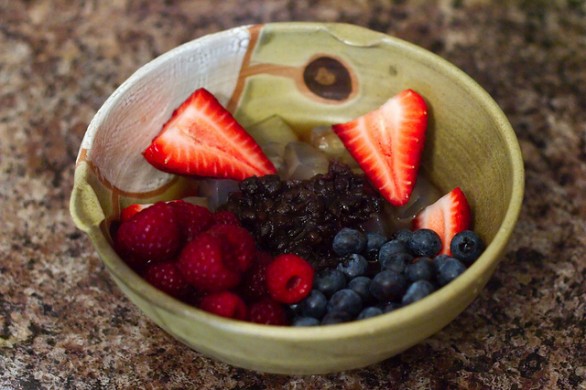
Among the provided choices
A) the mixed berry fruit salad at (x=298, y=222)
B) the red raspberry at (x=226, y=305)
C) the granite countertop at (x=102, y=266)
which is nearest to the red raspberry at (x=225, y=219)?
the mixed berry fruit salad at (x=298, y=222)

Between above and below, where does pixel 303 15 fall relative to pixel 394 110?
below

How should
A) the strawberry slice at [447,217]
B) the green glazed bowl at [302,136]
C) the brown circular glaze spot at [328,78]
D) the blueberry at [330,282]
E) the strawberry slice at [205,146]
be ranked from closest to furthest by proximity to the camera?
1. the green glazed bowl at [302,136]
2. the blueberry at [330,282]
3. the strawberry slice at [447,217]
4. the strawberry slice at [205,146]
5. the brown circular glaze spot at [328,78]

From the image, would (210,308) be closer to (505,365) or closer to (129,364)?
(129,364)

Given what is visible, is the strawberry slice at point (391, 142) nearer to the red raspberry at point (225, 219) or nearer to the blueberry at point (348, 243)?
the blueberry at point (348, 243)

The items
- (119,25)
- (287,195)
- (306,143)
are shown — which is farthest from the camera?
(119,25)

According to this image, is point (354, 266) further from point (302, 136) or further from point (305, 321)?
point (302, 136)

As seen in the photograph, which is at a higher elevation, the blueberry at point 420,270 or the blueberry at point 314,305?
the blueberry at point 420,270

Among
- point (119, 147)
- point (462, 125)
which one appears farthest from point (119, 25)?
point (462, 125)

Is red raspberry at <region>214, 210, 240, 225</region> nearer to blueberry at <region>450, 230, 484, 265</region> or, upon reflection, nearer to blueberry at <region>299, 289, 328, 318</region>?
blueberry at <region>299, 289, 328, 318</region>
